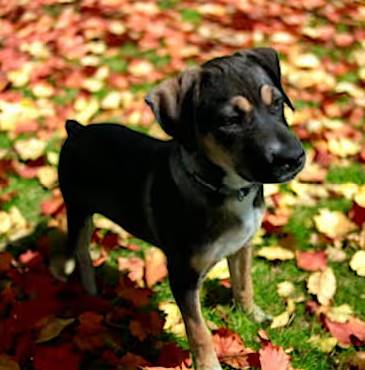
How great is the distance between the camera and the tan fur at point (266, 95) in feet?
8.79

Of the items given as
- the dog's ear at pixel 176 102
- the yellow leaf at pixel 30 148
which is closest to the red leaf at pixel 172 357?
the dog's ear at pixel 176 102

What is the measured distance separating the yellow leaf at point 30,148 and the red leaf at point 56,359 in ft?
6.52

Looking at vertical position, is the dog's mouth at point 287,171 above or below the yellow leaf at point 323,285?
above

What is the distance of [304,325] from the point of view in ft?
11.8

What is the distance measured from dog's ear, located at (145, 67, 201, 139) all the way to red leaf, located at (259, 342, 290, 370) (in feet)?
3.82

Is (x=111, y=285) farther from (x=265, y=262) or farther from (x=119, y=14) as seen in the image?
(x=119, y=14)

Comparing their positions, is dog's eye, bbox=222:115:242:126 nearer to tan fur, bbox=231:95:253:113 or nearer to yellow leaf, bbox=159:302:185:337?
tan fur, bbox=231:95:253:113

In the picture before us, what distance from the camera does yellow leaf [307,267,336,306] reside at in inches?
145

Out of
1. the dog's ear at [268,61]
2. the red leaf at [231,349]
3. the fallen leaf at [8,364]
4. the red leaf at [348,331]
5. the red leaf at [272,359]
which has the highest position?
the dog's ear at [268,61]

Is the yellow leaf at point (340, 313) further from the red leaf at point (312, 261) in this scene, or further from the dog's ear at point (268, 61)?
the dog's ear at point (268, 61)

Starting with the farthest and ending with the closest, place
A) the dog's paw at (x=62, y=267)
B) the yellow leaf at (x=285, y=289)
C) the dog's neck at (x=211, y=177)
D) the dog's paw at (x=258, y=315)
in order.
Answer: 1. the dog's paw at (x=62, y=267)
2. the yellow leaf at (x=285, y=289)
3. the dog's paw at (x=258, y=315)
4. the dog's neck at (x=211, y=177)

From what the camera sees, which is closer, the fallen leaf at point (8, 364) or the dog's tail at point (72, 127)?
the fallen leaf at point (8, 364)

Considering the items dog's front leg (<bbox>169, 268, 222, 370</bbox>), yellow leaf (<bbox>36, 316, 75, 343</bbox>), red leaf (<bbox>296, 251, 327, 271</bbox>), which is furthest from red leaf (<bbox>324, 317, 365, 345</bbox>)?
yellow leaf (<bbox>36, 316, 75, 343</bbox>)

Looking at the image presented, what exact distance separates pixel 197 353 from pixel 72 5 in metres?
4.79
